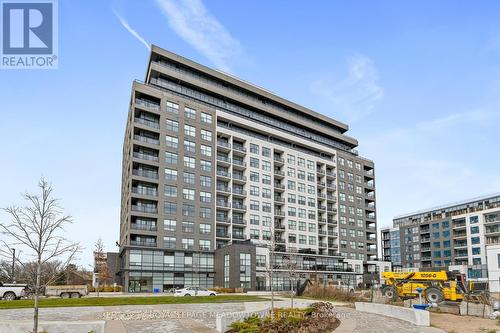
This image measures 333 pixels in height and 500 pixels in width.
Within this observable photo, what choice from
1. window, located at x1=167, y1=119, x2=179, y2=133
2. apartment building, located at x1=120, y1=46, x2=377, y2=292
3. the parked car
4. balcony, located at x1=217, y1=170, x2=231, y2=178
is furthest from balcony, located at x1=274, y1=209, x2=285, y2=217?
the parked car

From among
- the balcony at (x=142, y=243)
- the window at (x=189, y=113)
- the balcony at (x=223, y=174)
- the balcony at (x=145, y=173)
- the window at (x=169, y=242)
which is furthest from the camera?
the balcony at (x=223, y=174)

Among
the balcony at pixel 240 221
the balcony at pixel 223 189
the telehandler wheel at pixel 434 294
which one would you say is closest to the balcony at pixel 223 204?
the balcony at pixel 223 189

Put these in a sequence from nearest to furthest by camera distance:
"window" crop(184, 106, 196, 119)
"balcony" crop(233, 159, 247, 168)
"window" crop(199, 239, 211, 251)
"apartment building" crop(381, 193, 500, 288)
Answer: "window" crop(199, 239, 211, 251) < "window" crop(184, 106, 196, 119) < "balcony" crop(233, 159, 247, 168) < "apartment building" crop(381, 193, 500, 288)

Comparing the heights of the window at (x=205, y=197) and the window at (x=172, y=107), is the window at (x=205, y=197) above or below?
below

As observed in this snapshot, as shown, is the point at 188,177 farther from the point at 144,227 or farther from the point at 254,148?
the point at 254,148

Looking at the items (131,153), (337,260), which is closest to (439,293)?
(131,153)

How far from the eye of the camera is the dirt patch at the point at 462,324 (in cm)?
2284

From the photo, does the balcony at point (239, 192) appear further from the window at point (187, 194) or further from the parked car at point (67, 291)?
the parked car at point (67, 291)

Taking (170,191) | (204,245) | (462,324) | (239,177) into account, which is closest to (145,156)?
(170,191)

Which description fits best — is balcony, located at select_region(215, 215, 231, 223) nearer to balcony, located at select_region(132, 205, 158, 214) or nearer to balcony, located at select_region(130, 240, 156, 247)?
balcony, located at select_region(132, 205, 158, 214)

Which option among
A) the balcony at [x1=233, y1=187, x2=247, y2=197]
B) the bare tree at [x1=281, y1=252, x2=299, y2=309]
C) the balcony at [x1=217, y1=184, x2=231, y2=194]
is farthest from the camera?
the balcony at [x1=233, y1=187, x2=247, y2=197]

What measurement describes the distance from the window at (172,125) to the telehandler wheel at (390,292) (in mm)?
46260

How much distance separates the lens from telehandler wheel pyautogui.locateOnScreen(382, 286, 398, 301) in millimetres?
41463

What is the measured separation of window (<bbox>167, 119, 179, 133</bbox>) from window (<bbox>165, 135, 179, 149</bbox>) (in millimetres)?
1367
